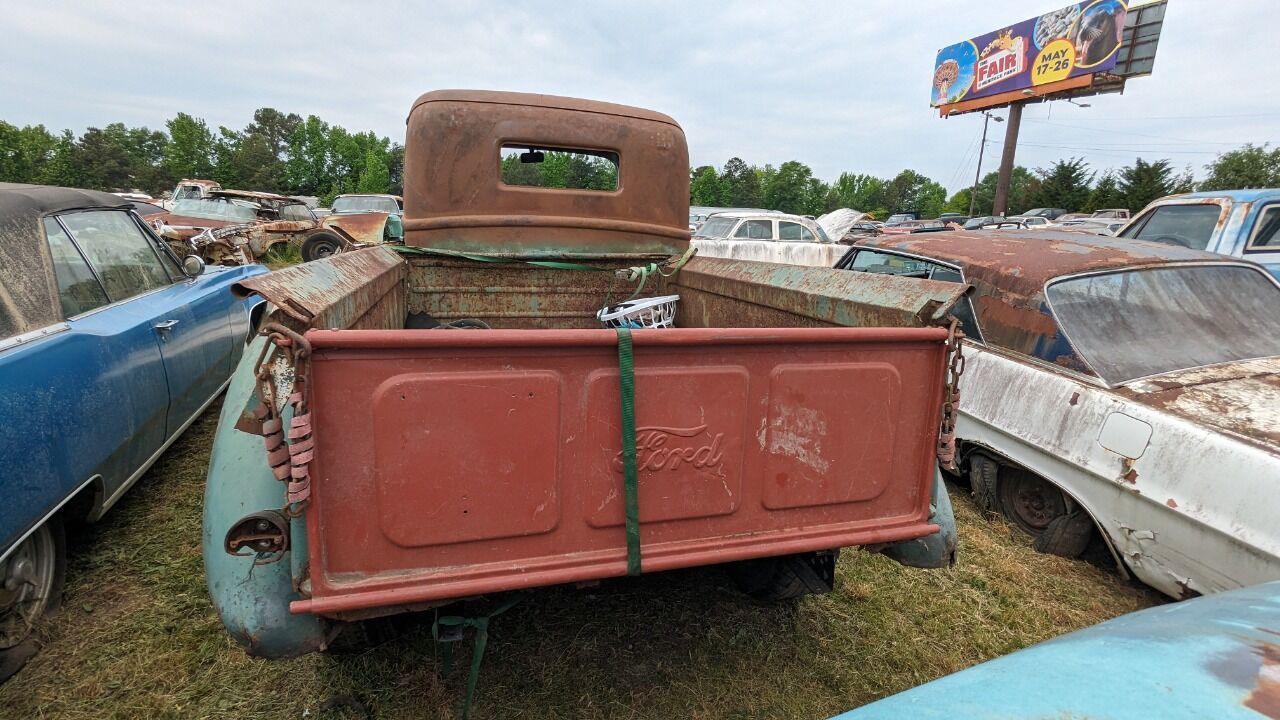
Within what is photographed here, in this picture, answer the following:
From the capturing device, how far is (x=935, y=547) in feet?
6.77

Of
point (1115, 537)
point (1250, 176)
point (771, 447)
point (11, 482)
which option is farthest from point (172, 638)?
point (1250, 176)

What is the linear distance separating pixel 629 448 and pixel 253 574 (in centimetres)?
102

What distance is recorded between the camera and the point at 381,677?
210cm

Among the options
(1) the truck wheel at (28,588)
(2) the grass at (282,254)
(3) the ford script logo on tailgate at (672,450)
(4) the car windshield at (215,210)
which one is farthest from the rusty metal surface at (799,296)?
(4) the car windshield at (215,210)

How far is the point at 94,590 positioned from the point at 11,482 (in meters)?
0.82

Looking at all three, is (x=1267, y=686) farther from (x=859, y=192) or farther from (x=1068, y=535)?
(x=859, y=192)

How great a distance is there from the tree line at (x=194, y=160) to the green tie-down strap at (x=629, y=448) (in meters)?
45.5

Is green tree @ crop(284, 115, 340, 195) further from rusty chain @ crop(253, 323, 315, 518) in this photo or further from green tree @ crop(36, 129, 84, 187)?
rusty chain @ crop(253, 323, 315, 518)

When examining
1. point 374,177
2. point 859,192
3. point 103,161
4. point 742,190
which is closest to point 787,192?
point 742,190

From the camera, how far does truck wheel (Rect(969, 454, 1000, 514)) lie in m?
3.40

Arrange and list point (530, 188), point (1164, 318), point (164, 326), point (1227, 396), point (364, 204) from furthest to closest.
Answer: point (364, 204) < point (530, 188) < point (1164, 318) < point (164, 326) < point (1227, 396)

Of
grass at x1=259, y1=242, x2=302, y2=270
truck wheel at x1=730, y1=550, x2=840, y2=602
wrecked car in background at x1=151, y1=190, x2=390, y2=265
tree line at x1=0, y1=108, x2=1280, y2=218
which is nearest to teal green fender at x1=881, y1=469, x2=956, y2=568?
truck wheel at x1=730, y1=550, x2=840, y2=602

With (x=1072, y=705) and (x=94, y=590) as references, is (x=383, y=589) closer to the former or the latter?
(x=1072, y=705)

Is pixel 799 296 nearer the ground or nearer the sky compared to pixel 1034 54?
nearer the ground
